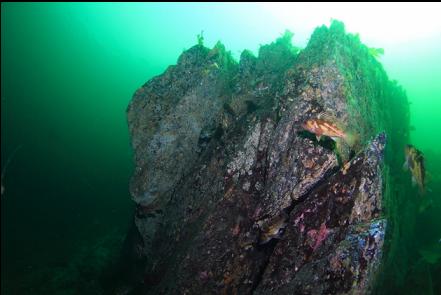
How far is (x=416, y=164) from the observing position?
5035 millimetres

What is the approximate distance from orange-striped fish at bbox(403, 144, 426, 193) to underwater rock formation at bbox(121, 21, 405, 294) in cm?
46

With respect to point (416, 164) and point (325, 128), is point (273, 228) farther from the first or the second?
point (416, 164)

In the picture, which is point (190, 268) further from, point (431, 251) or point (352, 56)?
point (431, 251)

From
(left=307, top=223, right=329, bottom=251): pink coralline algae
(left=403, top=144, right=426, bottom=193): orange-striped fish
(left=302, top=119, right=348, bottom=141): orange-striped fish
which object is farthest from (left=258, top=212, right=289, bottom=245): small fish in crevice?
(left=403, top=144, right=426, bottom=193): orange-striped fish

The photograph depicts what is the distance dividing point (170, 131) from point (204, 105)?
58.1 inches

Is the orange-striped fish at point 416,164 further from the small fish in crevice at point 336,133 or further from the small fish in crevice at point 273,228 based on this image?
the small fish in crevice at point 273,228

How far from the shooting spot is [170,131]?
30.5ft

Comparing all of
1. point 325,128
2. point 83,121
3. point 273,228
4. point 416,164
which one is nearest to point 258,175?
point 273,228

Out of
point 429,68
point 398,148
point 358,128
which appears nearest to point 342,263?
point 358,128

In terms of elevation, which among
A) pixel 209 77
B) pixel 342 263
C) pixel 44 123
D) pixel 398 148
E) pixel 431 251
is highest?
pixel 44 123


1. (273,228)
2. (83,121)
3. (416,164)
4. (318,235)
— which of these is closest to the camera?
(416,164)

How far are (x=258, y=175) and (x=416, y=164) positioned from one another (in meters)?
3.31

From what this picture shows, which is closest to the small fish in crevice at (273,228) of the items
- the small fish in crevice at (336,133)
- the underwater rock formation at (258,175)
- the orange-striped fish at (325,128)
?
the underwater rock formation at (258,175)

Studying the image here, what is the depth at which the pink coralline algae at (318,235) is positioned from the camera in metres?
5.25
